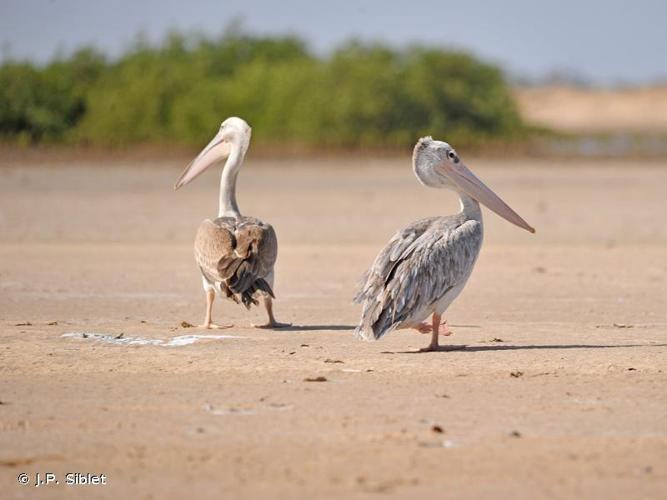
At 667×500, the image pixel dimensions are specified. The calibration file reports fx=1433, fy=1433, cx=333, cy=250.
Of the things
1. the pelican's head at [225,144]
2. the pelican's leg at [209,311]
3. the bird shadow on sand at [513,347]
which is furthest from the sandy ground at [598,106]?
the bird shadow on sand at [513,347]

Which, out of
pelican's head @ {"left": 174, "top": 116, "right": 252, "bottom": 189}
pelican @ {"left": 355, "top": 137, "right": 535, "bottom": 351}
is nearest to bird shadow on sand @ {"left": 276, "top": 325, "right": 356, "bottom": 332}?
pelican @ {"left": 355, "top": 137, "right": 535, "bottom": 351}

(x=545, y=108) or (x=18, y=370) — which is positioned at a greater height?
(x=545, y=108)

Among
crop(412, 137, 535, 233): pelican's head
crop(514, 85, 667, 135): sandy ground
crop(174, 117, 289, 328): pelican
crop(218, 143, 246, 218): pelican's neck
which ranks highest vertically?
crop(514, 85, 667, 135): sandy ground

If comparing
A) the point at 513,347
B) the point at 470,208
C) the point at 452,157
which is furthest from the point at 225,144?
the point at 513,347

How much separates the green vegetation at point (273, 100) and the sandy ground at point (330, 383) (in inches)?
730

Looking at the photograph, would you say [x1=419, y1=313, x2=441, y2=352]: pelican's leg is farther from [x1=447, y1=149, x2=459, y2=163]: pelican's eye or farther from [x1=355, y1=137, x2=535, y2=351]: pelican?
[x1=447, y1=149, x2=459, y2=163]: pelican's eye

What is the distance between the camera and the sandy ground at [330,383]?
20.6ft

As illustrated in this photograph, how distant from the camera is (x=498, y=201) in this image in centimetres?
1023

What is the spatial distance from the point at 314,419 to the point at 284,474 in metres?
0.99

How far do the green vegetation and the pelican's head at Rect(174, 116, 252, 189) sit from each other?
21799 millimetres

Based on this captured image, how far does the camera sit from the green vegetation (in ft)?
116

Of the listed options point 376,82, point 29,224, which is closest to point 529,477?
point 29,224

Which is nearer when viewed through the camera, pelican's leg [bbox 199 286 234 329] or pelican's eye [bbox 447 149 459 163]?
pelican's eye [bbox 447 149 459 163]

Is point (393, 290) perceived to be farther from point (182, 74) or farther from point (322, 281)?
point (182, 74)
